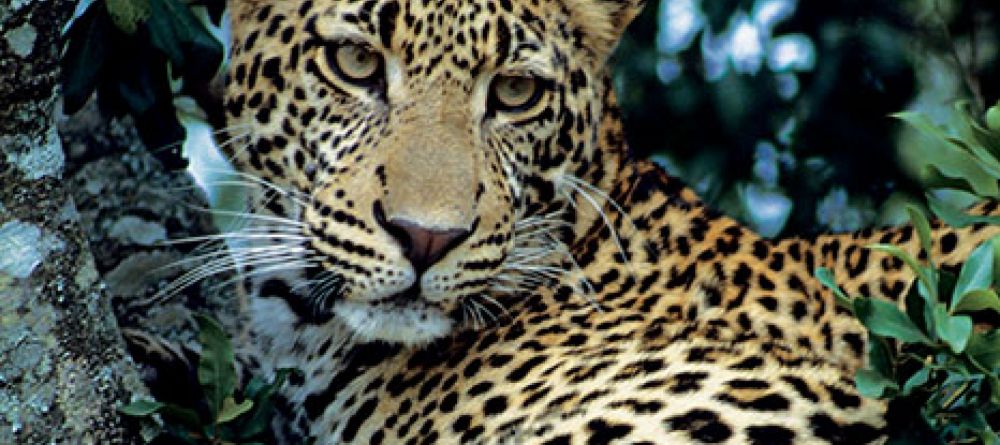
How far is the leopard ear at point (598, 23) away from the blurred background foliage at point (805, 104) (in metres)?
2.08

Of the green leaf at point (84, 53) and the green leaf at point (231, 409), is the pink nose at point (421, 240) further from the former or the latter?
the green leaf at point (84, 53)

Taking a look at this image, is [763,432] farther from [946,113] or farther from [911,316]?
[946,113]

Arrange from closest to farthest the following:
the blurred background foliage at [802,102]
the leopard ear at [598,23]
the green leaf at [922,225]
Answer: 1. the green leaf at [922,225]
2. the leopard ear at [598,23]
3. the blurred background foliage at [802,102]

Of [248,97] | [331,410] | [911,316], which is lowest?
[331,410]

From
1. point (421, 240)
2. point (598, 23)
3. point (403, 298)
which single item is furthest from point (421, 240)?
point (598, 23)

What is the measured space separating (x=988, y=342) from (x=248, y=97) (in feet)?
7.80

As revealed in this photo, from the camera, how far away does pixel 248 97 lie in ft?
20.9

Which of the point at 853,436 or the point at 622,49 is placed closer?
the point at 853,436

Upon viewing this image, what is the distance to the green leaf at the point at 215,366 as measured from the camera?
5.42 meters

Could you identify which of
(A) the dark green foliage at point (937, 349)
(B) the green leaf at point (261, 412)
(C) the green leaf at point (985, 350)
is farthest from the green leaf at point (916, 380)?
(B) the green leaf at point (261, 412)

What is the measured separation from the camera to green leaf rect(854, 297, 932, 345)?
5.02 meters

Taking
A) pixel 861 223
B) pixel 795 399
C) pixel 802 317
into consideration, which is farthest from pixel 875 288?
pixel 861 223

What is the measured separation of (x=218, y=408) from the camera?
5449 mm

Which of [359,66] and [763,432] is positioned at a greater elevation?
[359,66]
